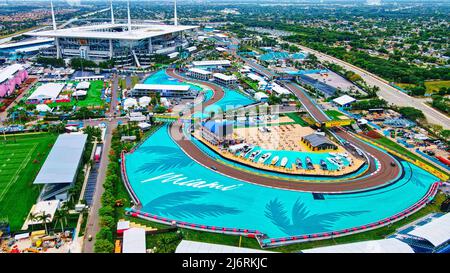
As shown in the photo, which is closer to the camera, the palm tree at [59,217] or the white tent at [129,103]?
the palm tree at [59,217]

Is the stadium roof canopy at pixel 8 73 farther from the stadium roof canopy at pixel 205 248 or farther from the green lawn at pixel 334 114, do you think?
the green lawn at pixel 334 114

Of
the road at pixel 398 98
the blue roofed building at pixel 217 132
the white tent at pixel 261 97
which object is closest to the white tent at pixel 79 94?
the blue roofed building at pixel 217 132

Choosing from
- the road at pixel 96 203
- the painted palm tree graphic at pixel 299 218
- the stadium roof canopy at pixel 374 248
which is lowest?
the road at pixel 96 203

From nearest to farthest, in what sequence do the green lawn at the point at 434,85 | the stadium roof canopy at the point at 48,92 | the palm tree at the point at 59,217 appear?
the palm tree at the point at 59,217 < the stadium roof canopy at the point at 48,92 < the green lawn at the point at 434,85

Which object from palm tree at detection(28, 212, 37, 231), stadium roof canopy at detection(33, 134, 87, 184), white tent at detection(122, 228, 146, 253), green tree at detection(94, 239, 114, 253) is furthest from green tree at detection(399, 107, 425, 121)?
palm tree at detection(28, 212, 37, 231)

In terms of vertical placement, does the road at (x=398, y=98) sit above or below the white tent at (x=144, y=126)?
above

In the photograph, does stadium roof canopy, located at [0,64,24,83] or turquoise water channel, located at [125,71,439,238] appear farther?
stadium roof canopy, located at [0,64,24,83]

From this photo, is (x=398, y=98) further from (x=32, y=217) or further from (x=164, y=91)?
(x=32, y=217)

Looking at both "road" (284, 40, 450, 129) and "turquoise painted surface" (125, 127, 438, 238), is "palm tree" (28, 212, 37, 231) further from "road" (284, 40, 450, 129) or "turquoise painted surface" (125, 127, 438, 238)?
"road" (284, 40, 450, 129)
